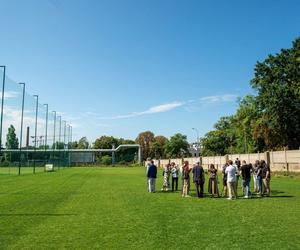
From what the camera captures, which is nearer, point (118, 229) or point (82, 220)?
point (118, 229)

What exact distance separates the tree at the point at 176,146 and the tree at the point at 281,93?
96.6m

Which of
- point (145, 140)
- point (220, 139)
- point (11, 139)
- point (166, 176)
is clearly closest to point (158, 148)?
point (145, 140)

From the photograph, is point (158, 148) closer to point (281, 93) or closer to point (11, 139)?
point (281, 93)

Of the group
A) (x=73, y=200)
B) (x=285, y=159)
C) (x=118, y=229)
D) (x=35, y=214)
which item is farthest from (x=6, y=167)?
(x=118, y=229)

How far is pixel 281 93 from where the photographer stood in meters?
54.0

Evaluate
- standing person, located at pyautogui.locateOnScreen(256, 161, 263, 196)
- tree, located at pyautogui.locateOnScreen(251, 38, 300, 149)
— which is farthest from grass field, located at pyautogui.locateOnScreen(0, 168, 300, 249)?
tree, located at pyautogui.locateOnScreen(251, 38, 300, 149)

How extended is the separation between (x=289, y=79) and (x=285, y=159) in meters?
14.1

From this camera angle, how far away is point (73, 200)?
2066 centimetres

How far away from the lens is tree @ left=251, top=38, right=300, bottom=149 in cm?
5372

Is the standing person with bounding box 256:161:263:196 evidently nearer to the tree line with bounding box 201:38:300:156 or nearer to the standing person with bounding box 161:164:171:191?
the standing person with bounding box 161:164:171:191

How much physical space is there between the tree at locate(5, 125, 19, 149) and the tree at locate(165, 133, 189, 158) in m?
104

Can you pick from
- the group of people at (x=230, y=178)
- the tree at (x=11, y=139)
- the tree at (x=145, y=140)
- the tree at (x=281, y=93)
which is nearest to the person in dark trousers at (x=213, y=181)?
the group of people at (x=230, y=178)

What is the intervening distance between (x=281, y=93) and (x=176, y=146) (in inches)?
4091

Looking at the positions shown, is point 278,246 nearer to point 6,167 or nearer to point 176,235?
point 176,235
